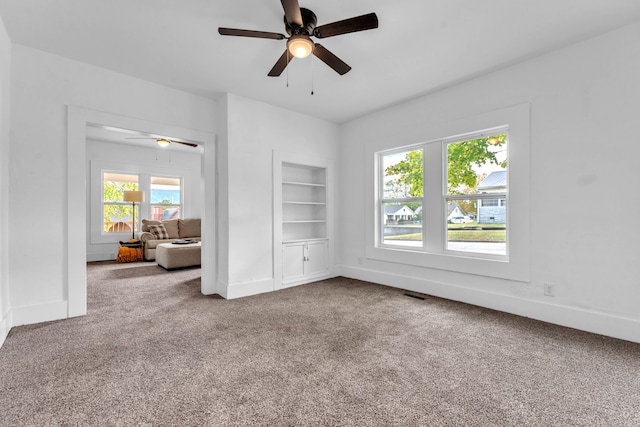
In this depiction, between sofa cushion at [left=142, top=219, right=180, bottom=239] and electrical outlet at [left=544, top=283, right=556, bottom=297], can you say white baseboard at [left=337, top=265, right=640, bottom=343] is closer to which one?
electrical outlet at [left=544, top=283, right=556, bottom=297]

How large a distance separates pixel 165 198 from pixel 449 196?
23.2ft

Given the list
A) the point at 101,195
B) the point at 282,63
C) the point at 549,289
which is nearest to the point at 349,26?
the point at 282,63

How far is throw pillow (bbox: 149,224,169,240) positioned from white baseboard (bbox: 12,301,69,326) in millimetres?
3937

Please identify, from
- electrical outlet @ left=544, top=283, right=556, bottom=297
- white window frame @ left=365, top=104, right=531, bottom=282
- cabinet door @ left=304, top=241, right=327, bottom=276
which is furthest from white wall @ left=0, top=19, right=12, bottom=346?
electrical outlet @ left=544, top=283, right=556, bottom=297

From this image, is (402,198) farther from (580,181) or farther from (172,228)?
(172,228)

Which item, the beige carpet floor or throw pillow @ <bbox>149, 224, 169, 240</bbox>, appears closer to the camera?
the beige carpet floor

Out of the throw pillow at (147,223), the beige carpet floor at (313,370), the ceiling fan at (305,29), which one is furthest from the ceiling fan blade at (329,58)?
the throw pillow at (147,223)

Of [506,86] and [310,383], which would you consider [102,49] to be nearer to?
[310,383]

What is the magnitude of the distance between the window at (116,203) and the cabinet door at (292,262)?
16.8ft

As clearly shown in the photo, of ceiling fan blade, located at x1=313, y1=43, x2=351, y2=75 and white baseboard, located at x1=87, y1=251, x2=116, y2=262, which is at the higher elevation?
ceiling fan blade, located at x1=313, y1=43, x2=351, y2=75

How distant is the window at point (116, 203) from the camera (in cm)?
690

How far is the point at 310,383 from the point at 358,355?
50 centimetres

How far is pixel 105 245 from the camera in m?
6.75

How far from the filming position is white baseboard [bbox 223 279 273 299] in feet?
12.1
